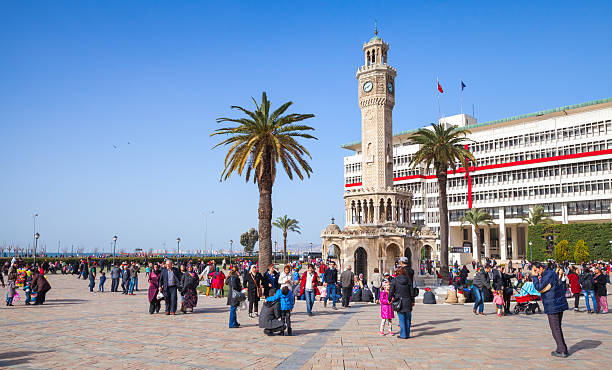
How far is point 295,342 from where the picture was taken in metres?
11.5

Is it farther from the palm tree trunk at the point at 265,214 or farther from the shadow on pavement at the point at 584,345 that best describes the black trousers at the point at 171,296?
the palm tree trunk at the point at 265,214

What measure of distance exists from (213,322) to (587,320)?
37.6ft

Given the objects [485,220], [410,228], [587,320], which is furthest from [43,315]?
[485,220]

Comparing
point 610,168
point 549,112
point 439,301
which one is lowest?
point 439,301

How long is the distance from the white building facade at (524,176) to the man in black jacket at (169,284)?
5284 cm

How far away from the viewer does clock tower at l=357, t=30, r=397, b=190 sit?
5122 cm

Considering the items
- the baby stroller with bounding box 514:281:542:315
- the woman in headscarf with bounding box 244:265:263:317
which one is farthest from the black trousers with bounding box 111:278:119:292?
the baby stroller with bounding box 514:281:542:315

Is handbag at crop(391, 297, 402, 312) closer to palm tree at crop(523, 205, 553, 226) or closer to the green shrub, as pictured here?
the green shrub

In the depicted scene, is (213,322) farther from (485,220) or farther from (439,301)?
(485,220)

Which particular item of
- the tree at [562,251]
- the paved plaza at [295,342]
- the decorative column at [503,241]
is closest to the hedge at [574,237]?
the tree at [562,251]

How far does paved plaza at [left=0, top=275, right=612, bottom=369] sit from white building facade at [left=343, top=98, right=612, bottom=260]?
52.0 m

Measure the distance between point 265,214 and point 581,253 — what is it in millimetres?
43991

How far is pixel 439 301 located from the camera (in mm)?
22609

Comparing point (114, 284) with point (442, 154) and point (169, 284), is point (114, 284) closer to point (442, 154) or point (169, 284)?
point (169, 284)
